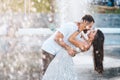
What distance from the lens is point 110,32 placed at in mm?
16656

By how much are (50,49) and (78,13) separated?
44.5 feet

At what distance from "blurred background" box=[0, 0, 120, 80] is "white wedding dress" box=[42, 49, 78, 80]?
254cm

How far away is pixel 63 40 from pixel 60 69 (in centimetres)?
41

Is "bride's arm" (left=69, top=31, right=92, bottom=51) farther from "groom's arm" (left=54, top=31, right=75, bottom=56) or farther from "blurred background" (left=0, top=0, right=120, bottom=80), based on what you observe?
"blurred background" (left=0, top=0, right=120, bottom=80)

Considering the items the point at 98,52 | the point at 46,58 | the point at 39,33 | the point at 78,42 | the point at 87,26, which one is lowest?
the point at 39,33

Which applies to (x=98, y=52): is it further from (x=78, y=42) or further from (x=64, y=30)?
(x=64, y=30)

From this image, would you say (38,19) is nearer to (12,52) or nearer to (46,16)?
(46,16)

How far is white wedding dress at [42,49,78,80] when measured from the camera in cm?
695

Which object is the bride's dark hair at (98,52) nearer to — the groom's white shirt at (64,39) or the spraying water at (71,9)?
the groom's white shirt at (64,39)

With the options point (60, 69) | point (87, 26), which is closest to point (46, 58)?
point (60, 69)

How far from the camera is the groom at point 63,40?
6996 mm

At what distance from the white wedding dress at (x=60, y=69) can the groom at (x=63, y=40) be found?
14cm

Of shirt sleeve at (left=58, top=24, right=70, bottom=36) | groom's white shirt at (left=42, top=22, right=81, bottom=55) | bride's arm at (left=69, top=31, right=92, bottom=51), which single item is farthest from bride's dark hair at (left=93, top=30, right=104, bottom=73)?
shirt sleeve at (left=58, top=24, right=70, bottom=36)

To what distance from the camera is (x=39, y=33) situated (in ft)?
51.7
